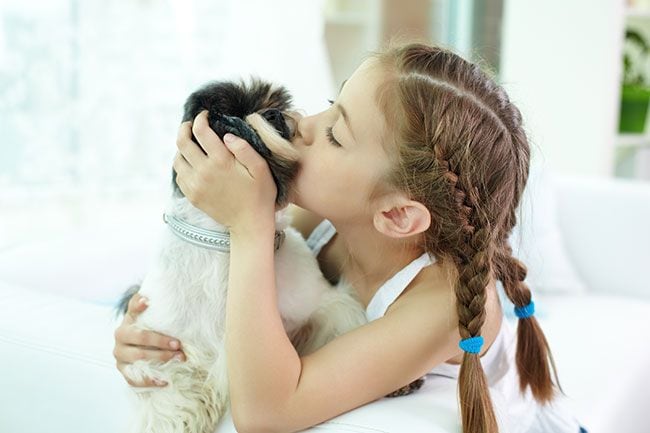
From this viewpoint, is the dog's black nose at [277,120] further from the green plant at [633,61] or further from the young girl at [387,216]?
the green plant at [633,61]

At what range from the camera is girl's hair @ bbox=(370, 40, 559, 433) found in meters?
1.05

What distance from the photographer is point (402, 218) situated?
1147 millimetres

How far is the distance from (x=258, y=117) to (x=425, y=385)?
475mm

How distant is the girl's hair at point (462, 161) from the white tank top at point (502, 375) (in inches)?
3.7

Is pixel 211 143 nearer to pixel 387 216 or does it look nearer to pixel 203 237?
pixel 203 237

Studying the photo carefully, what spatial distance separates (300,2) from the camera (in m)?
2.73

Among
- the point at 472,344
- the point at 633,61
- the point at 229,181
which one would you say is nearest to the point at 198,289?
the point at 229,181

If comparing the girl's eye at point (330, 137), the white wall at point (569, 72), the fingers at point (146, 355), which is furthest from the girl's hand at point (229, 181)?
the white wall at point (569, 72)

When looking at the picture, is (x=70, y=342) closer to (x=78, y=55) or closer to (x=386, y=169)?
(x=386, y=169)

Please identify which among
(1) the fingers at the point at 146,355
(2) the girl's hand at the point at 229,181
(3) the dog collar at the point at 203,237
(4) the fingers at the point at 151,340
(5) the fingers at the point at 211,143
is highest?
(5) the fingers at the point at 211,143

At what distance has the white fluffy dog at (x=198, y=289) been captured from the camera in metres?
1.11

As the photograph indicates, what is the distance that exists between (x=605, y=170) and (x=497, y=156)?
8.53 feet

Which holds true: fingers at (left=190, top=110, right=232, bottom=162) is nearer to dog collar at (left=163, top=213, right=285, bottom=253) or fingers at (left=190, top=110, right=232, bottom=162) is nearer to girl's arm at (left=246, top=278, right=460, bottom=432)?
dog collar at (left=163, top=213, right=285, bottom=253)

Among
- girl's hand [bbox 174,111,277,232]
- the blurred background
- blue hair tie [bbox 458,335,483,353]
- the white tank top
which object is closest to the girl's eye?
girl's hand [bbox 174,111,277,232]
